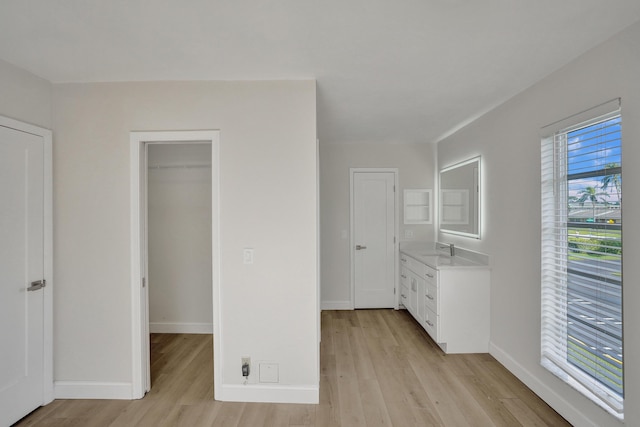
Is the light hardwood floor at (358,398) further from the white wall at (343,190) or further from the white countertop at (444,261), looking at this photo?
the white wall at (343,190)

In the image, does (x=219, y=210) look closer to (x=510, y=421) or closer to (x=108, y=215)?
(x=108, y=215)

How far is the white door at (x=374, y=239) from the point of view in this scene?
180 inches

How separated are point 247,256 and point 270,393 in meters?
1.05

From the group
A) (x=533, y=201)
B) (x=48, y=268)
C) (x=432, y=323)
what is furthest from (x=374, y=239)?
(x=48, y=268)

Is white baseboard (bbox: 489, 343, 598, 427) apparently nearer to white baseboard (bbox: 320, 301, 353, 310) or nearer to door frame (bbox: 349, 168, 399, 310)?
door frame (bbox: 349, 168, 399, 310)

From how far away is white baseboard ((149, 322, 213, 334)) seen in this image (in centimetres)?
371

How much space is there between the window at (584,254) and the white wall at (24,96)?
3.80 m

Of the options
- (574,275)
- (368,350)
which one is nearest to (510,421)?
(574,275)

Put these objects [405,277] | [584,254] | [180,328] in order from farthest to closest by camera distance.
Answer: [405,277] → [180,328] → [584,254]

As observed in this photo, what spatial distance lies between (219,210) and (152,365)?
5.84 feet

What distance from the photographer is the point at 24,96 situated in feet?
7.24

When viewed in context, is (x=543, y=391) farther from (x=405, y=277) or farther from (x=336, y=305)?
(x=336, y=305)

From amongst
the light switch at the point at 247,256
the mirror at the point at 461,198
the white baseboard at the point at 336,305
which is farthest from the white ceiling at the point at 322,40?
the white baseboard at the point at 336,305

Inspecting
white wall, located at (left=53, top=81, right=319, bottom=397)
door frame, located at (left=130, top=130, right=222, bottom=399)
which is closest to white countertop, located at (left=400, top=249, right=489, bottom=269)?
white wall, located at (left=53, top=81, right=319, bottom=397)
